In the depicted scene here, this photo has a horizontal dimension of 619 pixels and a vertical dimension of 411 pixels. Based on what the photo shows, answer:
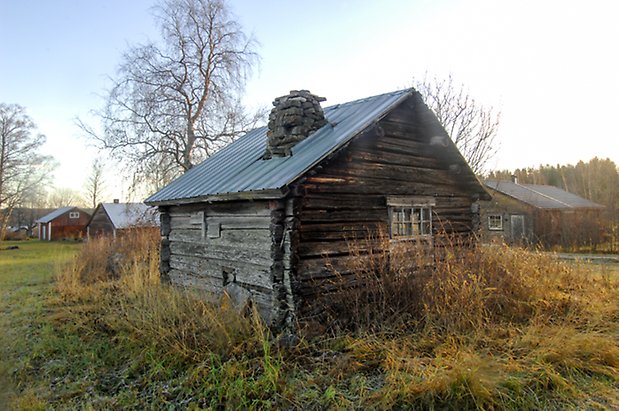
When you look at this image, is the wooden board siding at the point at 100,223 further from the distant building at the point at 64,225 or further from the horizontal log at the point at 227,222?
the horizontal log at the point at 227,222

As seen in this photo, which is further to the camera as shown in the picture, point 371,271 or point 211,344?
point 371,271

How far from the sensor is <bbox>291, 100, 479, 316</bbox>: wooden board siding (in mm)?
7480

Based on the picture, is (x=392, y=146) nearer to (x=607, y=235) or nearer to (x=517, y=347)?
(x=517, y=347)

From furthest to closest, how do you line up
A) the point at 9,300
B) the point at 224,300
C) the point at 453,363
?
1. the point at 9,300
2. the point at 224,300
3. the point at 453,363

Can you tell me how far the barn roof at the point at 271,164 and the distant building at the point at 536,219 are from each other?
16904 mm

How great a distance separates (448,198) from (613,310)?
13.2 feet

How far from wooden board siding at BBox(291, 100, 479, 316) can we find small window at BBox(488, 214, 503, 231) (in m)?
19.8

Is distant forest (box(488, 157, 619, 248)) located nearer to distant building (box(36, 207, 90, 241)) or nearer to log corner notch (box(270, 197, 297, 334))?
log corner notch (box(270, 197, 297, 334))

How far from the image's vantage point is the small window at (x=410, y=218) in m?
8.91

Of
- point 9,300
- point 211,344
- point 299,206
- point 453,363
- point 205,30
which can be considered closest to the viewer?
point 453,363

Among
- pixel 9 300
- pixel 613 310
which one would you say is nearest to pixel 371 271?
pixel 613 310

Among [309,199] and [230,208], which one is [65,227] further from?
[309,199]

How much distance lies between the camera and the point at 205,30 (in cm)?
2267

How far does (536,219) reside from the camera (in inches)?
1043
